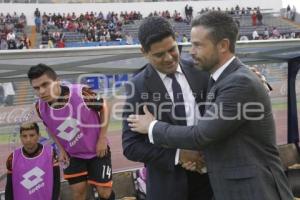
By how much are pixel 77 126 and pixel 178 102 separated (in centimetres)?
169

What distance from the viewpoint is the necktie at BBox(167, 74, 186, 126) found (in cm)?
247

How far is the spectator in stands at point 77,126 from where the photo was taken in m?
3.88

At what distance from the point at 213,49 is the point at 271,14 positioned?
135 feet

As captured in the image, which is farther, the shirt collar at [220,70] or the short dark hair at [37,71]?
the short dark hair at [37,71]

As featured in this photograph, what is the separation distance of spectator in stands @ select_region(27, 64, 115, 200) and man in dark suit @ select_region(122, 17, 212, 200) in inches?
57.9

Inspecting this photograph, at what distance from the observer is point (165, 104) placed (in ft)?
8.09

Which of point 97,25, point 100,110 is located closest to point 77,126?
point 100,110

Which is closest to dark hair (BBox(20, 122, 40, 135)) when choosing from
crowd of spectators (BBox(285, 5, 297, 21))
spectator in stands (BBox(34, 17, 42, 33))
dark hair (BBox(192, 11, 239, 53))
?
dark hair (BBox(192, 11, 239, 53))

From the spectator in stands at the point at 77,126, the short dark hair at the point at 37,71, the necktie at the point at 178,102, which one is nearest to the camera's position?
the necktie at the point at 178,102

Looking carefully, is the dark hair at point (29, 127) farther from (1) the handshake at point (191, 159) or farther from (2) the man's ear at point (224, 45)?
(2) the man's ear at point (224, 45)

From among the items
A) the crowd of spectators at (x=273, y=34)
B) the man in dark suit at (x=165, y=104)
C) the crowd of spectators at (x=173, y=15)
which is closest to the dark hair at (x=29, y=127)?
the man in dark suit at (x=165, y=104)

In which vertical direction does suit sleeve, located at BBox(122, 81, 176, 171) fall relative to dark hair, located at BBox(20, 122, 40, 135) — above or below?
above

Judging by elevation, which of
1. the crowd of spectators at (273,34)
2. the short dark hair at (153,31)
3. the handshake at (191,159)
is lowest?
the crowd of spectators at (273,34)

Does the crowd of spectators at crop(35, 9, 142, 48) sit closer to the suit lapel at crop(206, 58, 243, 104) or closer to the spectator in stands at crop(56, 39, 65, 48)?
the spectator in stands at crop(56, 39, 65, 48)
